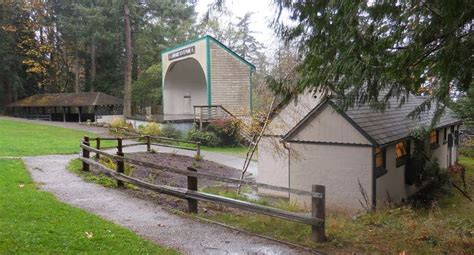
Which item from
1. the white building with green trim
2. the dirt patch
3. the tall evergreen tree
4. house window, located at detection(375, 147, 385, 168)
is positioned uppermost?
the white building with green trim

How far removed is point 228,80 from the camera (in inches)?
1133

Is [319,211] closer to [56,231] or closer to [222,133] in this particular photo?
[56,231]

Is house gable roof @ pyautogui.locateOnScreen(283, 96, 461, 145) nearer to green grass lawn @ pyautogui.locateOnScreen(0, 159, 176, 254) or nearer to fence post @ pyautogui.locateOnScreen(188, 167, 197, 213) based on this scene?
fence post @ pyautogui.locateOnScreen(188, 167, 197, 213)

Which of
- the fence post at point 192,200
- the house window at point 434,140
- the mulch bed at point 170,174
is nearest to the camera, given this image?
the fence post at point 192,200

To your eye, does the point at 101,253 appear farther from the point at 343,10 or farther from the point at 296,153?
the point at 296,153

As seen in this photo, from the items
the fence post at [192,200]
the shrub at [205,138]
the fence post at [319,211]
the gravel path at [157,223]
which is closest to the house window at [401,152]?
the fence post at [192,200]

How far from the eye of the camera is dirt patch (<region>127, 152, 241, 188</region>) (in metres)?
14.4

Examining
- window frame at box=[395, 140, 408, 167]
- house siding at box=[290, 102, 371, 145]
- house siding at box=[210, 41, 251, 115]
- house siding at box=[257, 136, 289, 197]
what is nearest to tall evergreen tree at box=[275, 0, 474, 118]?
house siding at box=[290, 102, 371, 145]

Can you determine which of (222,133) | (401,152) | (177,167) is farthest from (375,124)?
(222,133)

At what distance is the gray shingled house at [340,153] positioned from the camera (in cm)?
1170

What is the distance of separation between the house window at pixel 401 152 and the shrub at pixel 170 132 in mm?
16502

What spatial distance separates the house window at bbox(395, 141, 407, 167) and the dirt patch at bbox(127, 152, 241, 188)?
6.59m

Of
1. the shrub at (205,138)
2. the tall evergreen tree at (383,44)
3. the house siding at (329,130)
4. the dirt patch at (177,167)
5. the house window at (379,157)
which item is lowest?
the dirt patch at (177,167)

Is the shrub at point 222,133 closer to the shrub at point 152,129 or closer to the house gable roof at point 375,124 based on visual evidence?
the shrub at point 152,129
